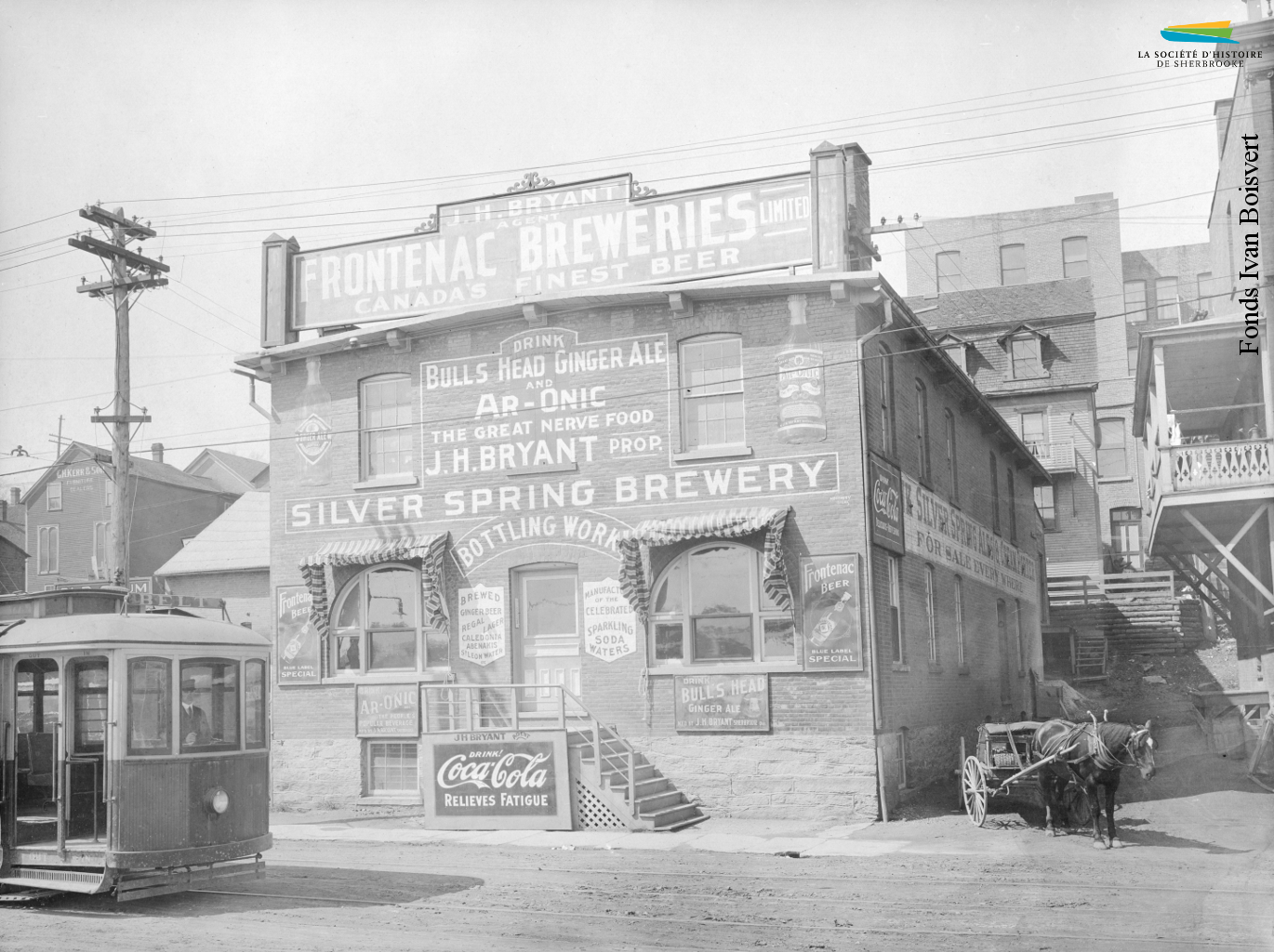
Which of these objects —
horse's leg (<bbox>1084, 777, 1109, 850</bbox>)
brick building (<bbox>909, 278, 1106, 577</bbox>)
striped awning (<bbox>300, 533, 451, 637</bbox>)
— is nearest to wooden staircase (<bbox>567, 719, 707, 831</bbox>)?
striped awning (<bbox>300, 533, 451, 637</bbox>)

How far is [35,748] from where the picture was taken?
39.0ft

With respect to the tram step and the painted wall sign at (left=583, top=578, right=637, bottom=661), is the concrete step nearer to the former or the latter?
the painted wall sign at (left=583, top=578, right=637, bottom=661)

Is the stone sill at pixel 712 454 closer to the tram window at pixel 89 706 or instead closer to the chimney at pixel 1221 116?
the tram window at pixel 89 706

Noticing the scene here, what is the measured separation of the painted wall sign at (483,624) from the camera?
1939cm

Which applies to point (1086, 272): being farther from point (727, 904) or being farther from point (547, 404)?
point (727, 904)

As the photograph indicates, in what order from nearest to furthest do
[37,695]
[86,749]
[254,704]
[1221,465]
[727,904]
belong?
[727,904], [86,749], [37,695], [254,704], [1221,465]

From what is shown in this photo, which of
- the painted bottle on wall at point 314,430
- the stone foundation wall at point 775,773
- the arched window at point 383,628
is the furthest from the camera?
the painted bottle on wall at point 314,430

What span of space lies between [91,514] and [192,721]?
50236mm

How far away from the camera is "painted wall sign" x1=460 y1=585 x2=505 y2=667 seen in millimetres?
19391

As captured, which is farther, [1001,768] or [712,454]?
[712,454]

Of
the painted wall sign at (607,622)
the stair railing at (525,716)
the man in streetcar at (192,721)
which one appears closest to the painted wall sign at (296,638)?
the stair railing at (525,716)

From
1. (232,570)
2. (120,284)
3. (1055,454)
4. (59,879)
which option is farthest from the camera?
(1055,454)

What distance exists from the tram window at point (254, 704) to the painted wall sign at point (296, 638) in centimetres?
812

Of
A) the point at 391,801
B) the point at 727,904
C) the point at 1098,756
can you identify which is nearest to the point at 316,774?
the point at 391,801
